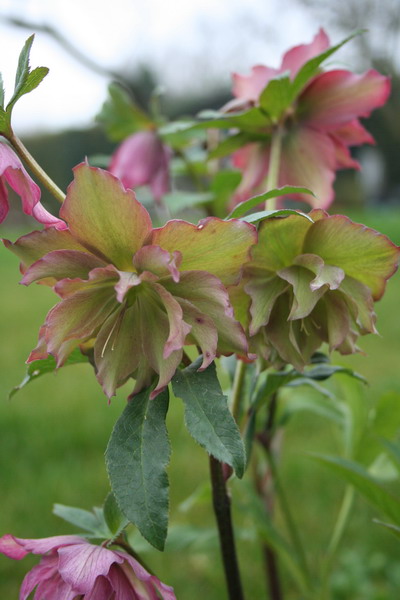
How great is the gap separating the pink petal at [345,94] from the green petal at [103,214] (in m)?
0.27

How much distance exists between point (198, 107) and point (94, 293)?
5.96 meters

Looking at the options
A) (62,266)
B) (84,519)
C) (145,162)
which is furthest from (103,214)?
(145,162)

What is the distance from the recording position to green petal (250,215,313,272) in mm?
396

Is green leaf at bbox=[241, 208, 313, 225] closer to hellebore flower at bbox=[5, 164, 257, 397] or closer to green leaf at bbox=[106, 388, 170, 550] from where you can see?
hellebore flower at bbox=[5, 164, 257, 397]

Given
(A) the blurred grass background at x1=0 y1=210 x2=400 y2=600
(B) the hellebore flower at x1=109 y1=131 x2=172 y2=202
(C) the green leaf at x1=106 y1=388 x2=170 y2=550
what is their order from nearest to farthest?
(C) the green leaf at x1=106 y1=388 x2=170 y2=550
(B) the hellebore flower at x1=109 y1=131 x2=172 y2=202
(A) the blurred grass background at x1=0 y1=210 x2=400 y2=600

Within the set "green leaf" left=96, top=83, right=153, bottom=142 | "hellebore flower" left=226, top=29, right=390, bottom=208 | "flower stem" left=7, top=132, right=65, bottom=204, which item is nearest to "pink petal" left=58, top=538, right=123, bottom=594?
"flower stem" left=7, top=132, right=65, bottom=204

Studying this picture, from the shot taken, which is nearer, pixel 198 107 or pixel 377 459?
pixel 377 459

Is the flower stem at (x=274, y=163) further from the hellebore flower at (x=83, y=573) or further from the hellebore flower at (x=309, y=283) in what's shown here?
the hellebore flower at (x=83, y=573)

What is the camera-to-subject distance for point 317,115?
572 millimetres

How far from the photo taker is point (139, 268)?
0.37m

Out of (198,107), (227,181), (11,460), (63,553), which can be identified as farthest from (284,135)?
(198,107)

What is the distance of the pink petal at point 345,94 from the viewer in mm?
553

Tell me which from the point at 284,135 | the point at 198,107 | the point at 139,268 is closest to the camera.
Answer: the point at 139,268

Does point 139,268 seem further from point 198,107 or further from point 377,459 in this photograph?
point 198,107
